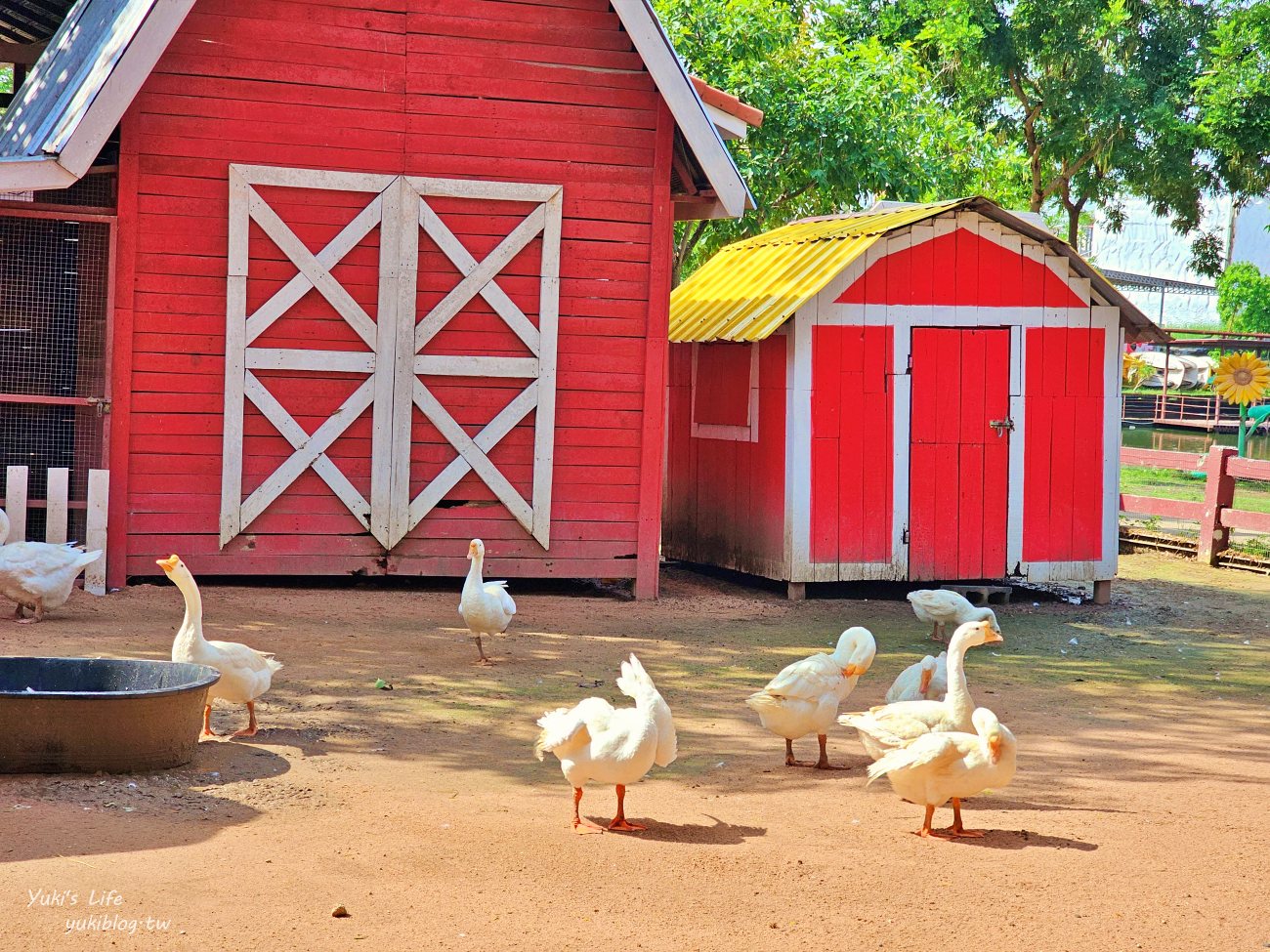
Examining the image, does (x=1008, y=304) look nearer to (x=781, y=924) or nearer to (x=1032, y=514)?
(x=1032, y=514)

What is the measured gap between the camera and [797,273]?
1257 cm

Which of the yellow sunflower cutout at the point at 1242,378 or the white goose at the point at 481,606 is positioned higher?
the yellow sunflower cutout at the point at 1242,378

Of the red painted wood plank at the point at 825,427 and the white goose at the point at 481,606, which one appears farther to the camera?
the red painted wood plank at the point at 825,427

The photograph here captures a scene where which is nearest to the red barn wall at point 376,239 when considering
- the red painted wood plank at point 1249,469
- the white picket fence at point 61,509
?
the white picket fence at point 61,509

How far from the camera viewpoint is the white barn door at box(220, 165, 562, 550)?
10820 mm

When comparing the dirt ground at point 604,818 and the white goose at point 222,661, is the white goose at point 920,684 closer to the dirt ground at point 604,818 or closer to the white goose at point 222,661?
the dirt ground at point 604,818

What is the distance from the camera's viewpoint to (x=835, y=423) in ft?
39.5

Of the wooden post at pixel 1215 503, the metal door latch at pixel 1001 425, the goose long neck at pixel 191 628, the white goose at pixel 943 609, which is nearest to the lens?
the goose long neck at pixel 191 628

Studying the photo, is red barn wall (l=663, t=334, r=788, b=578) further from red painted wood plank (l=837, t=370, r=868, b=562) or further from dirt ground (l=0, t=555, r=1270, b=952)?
dirt ground (l=0, t=555, r=1270, b=952)

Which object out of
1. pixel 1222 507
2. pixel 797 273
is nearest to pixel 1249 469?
pixel 1222 507

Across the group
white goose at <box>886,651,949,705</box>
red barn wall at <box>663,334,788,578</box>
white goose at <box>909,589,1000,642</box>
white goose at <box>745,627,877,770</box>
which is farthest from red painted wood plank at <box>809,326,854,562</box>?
white goose at <box>745,627,877,770</box>

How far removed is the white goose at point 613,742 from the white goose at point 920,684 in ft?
7.35

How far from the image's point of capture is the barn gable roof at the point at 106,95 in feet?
31.3

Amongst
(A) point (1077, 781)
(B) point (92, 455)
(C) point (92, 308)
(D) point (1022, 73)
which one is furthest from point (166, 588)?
(D) point (1022, 73)
